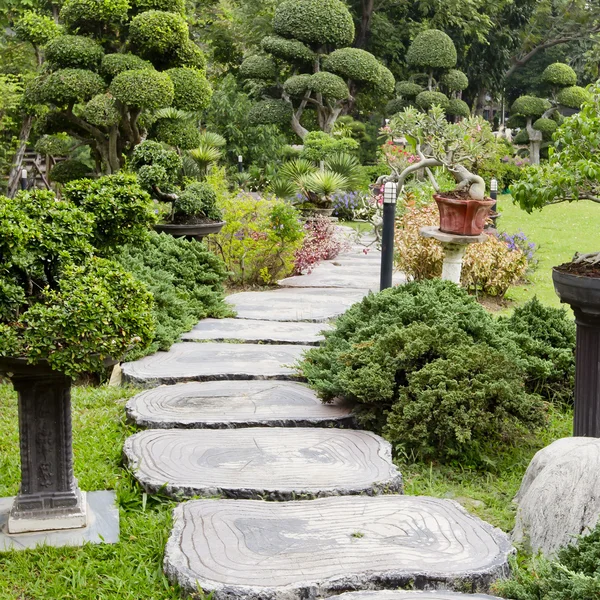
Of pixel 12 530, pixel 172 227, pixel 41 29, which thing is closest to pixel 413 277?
pixel 172 227

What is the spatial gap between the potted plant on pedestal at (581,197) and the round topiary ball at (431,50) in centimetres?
1859

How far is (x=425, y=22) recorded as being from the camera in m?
23.7

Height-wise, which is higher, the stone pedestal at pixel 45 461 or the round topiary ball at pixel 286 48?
the round topiary ball at pixel 286 48

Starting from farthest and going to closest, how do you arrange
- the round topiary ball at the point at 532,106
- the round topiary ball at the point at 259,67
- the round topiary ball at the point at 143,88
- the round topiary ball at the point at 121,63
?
1. the round topiary ball at the point at 532,106
2. the round topiary ball at the point at 259,67
3. the round topiary ball at the point at 121,63
4. the round topiary ball at the point at 143,88

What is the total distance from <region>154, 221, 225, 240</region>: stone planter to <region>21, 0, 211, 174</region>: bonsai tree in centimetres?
130

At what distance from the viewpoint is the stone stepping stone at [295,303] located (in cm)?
763

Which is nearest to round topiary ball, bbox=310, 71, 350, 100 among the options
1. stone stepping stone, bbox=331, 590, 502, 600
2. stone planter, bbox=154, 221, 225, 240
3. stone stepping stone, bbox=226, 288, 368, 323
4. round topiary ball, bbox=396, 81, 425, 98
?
round topiary ball, bbox=396, 81, 425, 98

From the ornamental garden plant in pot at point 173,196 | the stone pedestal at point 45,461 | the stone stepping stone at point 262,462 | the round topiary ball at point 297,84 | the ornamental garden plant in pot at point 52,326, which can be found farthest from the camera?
the round topiary ball at point 297,84

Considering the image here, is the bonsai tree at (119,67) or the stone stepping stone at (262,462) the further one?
the bonsai tree at (119,67)

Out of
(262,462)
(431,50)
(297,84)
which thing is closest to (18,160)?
(297,84)

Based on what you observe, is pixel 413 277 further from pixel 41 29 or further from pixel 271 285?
pixel 41 29

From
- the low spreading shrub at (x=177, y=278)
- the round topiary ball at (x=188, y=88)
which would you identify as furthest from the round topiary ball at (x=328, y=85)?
the low spreading shrub at (x=177, y=278)

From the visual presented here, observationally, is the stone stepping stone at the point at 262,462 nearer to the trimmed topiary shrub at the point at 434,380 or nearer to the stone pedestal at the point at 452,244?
the trimmed topiary shrub at the point at 434,380

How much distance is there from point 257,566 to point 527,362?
2610mm
